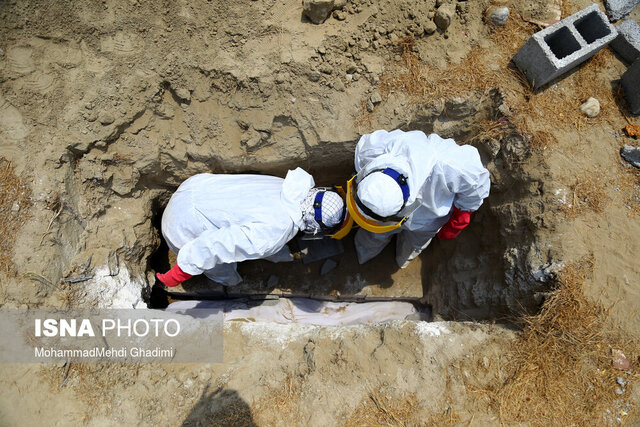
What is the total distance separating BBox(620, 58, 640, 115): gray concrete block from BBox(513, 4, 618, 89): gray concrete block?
33 cm

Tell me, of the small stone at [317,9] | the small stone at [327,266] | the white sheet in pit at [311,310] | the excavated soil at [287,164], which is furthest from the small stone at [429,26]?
the white sheet in pit at [311,310]

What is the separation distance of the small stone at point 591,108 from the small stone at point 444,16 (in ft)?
4.70

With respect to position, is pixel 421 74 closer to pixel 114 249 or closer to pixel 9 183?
pixel 114 249

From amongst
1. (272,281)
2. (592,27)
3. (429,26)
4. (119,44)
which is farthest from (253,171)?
(592,27)

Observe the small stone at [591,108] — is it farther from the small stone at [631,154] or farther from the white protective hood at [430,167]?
the white protective hood at [430,167]

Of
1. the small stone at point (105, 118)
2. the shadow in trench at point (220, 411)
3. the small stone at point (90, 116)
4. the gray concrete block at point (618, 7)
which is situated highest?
the small stone at point (90, 116)

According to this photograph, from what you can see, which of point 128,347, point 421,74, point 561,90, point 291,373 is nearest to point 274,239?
point 291,373

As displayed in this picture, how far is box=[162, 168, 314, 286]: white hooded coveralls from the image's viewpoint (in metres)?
2.54

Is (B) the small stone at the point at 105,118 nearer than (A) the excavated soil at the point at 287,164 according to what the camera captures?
No

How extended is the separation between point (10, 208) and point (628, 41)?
216 inches

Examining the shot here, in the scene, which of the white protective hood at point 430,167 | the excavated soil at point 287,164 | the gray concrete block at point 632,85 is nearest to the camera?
the white protective hood at point 430,167

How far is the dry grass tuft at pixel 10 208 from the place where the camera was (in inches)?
102

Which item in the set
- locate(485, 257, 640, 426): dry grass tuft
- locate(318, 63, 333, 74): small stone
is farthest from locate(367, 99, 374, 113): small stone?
locate(485, 257, 640, 426): dry grass tuft

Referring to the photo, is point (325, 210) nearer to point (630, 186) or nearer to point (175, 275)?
point (175, 275)
